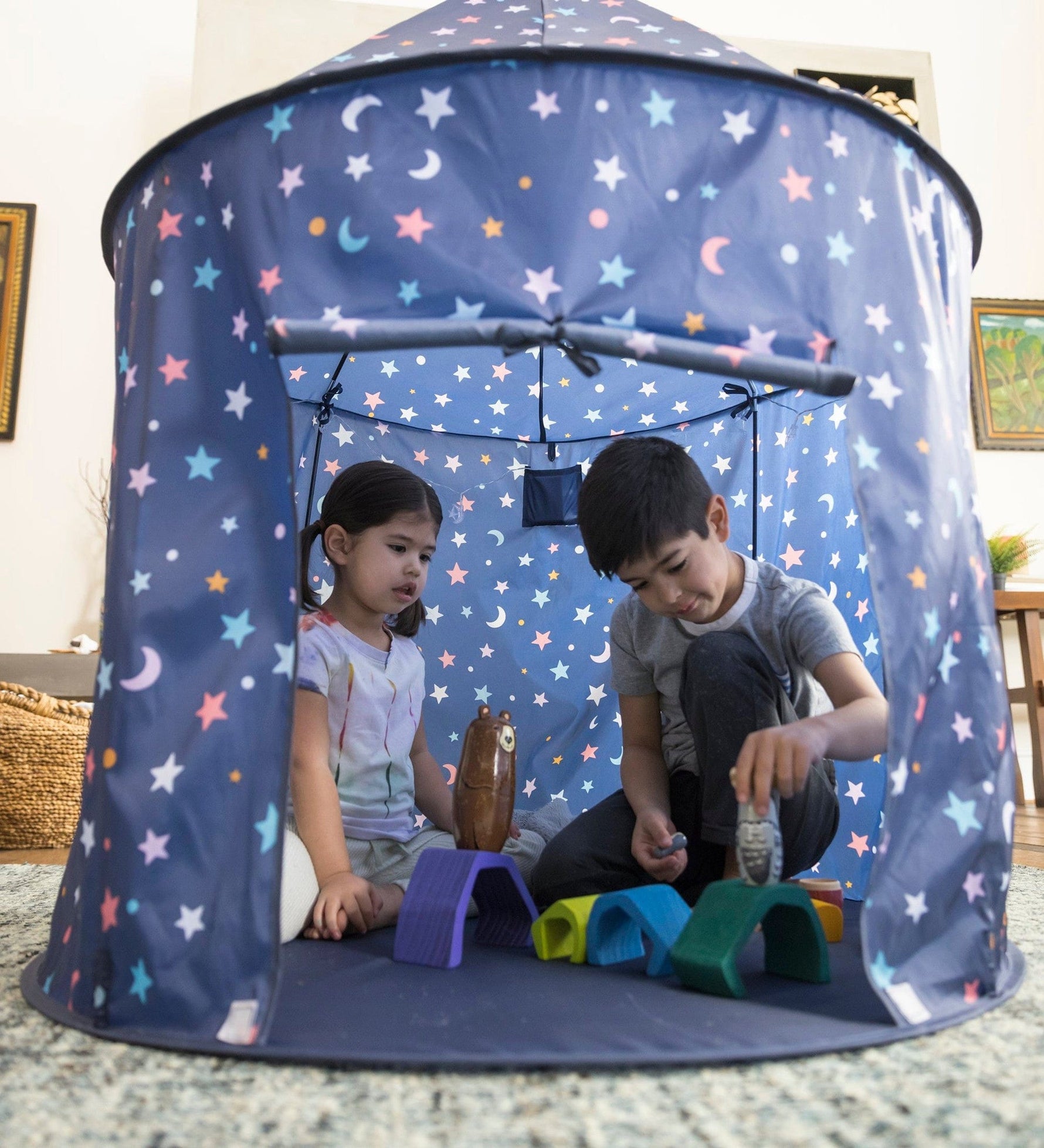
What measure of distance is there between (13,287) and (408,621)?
205 cm

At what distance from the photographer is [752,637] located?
1.29 meters

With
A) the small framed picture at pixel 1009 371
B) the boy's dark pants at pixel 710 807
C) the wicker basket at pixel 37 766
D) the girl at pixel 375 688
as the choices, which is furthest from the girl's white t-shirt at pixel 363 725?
the small framed picture at pixel 1009 371

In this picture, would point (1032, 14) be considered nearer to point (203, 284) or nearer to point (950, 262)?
point (950, 262)

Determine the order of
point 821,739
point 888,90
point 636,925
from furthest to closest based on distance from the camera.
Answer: point 888,90 < point 636,925 < point 821,739

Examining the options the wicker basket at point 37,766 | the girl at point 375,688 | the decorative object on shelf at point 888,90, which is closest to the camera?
the girl at point 375,688

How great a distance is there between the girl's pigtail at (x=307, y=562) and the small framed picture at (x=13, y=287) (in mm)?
1720

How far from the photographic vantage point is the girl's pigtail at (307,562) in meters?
1.55

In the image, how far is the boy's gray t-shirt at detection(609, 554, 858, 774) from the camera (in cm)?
125

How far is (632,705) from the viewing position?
4.74 feet

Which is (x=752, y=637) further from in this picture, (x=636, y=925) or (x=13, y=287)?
(x=13, y=287)

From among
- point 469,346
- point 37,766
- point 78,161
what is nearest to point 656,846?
point 469,346

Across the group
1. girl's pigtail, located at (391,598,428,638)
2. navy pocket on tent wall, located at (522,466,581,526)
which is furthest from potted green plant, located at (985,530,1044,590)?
girl's pigtail, located at (391,598,428,638)

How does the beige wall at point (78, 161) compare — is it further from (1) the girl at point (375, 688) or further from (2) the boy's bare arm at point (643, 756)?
(2) the boy's bare arm at point (643, 756)

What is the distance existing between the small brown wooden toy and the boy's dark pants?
16 cm
